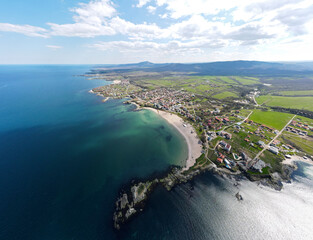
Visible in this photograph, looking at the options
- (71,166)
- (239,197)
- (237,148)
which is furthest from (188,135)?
(71,166)

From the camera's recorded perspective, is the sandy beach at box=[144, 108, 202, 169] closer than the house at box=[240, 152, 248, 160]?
No

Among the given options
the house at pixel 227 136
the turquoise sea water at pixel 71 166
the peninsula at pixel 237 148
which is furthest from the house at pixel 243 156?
the turquoise sea water at pixel 71 166

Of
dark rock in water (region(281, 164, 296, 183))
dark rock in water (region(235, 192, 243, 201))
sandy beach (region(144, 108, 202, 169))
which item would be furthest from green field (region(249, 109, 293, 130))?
dark rock in water (region(235, 192, 243, 201))

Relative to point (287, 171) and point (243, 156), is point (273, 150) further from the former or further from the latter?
point (243, 156)

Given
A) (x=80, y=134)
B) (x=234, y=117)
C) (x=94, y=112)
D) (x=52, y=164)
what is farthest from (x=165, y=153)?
(x=94, y=112)

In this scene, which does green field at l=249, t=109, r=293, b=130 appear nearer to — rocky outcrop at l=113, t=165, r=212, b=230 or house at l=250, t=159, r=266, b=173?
house at l=250, t=159, r=266, b=173

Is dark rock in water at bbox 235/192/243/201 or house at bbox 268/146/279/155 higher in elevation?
house at bbox 268/146/279/155

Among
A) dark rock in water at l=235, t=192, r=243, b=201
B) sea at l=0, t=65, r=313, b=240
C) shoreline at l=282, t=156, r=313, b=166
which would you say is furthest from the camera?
shoreline at l=282, t=156, r=313, b=166

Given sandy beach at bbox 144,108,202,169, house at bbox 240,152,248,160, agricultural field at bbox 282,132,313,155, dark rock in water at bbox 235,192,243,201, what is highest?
house at bbox 240,152,248,160
